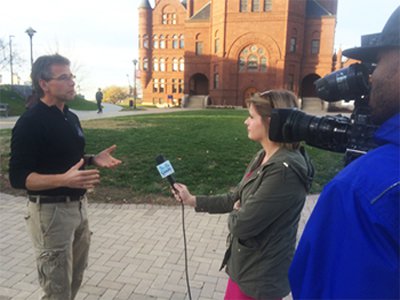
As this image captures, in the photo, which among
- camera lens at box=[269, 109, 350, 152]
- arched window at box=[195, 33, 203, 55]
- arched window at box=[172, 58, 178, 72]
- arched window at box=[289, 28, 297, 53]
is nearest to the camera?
camera lens at box=[269, 109, 350, 152]

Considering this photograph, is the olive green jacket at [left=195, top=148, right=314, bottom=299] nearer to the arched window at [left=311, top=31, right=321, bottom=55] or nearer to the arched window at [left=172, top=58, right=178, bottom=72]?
the arched window at [left=311, top=31, right=321, bottom=55]

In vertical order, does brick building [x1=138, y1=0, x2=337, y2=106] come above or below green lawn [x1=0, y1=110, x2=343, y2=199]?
above

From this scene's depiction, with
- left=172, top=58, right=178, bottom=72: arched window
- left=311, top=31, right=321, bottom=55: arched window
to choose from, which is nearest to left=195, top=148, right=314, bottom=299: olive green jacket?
left=311, top=31, right=321, bottom=55: arched window

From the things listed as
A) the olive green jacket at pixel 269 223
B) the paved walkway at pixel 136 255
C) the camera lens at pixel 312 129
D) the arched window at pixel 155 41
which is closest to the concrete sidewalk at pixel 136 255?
the paved walkway at pixel 136 255

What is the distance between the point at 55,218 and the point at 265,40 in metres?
44.0

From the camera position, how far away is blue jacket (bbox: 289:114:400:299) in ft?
2.96

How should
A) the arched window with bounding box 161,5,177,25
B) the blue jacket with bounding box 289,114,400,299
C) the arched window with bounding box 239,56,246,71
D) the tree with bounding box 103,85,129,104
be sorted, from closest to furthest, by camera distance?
the blue jacket with bounding box 289,114,400,299
the arched window with bounding box 239,56,246,71
the arched window with bounding box 161,5,177,25
the tree with bounding box 103,85,129,104

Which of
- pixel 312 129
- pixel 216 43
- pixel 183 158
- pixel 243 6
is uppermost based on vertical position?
pixel 243 6

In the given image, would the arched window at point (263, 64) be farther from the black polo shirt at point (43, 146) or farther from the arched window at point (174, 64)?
the black polo shirt at point (43, 146)

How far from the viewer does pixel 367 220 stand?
925 mm

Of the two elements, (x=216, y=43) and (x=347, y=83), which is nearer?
(x=347, y=83)

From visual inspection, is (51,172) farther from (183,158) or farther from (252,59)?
(252,59)

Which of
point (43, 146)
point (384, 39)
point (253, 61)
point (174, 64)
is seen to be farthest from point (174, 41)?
point (384, 39)

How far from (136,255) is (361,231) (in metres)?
4.03
